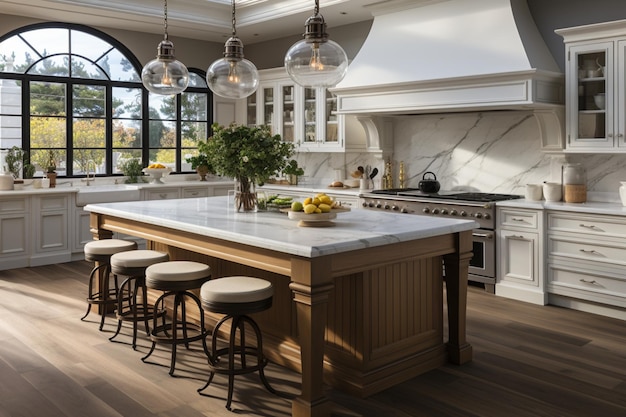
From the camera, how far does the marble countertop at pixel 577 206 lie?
4883 mm

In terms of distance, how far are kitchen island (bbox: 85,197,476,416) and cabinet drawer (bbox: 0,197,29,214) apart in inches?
123

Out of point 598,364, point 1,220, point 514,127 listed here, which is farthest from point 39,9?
point 598,364

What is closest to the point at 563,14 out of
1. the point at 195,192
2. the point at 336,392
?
the point at 336,392

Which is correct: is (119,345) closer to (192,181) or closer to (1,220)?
(1,220)

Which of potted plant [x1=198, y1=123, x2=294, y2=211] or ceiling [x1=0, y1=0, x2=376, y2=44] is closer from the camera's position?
potted plant [x1=198, y1=123, x2=294, y2=211]

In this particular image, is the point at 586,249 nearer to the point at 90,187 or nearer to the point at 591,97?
the point at 591,97

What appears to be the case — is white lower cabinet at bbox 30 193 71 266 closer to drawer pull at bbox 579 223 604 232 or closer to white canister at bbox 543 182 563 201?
white canister at bbox 543 182 563 201

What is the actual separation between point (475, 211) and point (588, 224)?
100 centimetres

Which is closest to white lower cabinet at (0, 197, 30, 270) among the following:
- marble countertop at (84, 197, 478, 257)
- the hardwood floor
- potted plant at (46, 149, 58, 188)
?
potted plant at (46, 149, 58, 188)

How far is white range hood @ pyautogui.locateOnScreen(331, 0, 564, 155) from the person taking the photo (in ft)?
17.4

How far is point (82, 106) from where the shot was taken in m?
7.79

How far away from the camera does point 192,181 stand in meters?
8.62

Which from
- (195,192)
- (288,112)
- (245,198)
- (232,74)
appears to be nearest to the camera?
(232,74)

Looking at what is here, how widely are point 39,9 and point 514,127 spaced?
5.32 meters
